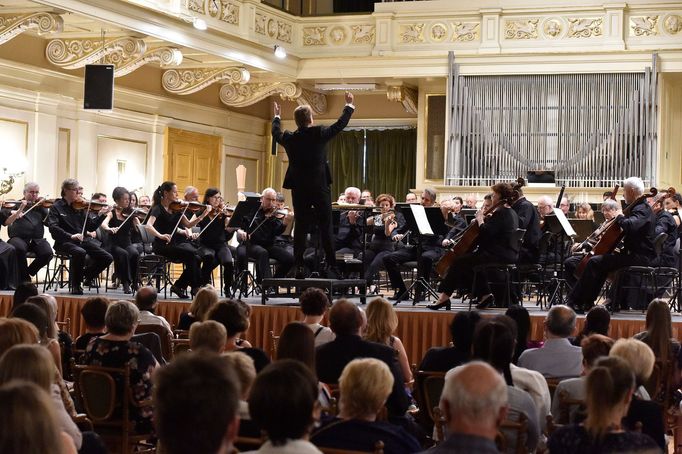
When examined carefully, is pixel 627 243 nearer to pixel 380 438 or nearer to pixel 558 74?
pixel 380 438

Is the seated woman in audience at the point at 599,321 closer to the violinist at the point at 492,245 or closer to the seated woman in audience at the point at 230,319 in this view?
the seated woman in audience at the point at 230,319

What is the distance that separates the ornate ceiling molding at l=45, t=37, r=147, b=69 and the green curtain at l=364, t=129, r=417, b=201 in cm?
545

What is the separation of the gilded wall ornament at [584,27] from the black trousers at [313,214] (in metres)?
7.58

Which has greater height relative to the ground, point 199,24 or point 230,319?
point 199,24

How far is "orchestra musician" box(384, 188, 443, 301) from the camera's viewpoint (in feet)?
35.3

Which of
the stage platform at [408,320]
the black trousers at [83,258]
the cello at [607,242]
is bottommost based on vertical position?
the stage platform at [408,320]

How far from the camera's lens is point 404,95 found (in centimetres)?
1714

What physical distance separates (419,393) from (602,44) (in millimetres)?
11274

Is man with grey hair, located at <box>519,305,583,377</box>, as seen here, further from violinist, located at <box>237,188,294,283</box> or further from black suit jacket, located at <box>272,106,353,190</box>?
violinist, located at <box>237,188,294,283</box>

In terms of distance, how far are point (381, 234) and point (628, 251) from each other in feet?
10.4

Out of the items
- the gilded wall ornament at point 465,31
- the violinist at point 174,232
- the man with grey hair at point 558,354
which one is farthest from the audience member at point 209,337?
the gilded wall ornament at point 465,31

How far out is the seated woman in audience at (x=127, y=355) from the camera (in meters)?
5.27

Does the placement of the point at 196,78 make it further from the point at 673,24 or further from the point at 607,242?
the point at 607,242

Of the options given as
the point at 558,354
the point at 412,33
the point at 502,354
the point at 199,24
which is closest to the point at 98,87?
the point at 199,24
